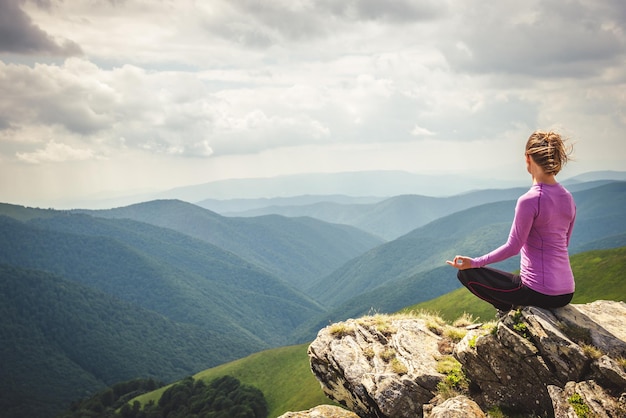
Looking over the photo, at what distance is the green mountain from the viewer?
115m

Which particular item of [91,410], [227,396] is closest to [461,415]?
[227,396]

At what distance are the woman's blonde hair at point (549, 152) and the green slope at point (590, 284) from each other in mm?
95232

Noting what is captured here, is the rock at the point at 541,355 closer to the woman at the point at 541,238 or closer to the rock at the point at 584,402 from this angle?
the rock at the point at 584,402

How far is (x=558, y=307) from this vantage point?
12180 millimetres

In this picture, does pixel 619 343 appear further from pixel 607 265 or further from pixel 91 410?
pixel 91 410

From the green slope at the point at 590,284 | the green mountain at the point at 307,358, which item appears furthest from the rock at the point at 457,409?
the green slope at the point at 590,284

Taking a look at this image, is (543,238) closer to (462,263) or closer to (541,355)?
(462,263)

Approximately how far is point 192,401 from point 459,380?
15492cm

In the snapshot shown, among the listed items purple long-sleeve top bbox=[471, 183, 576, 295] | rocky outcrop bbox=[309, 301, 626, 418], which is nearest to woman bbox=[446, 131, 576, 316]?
purple long-sleeve top bbox=[471, 183, 576, 295]

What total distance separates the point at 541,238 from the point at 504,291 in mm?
1897

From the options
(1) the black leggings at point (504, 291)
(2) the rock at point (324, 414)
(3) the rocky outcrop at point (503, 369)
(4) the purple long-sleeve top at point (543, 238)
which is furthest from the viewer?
(2) the rock at point (324, 414)

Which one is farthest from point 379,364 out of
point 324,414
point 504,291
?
Result: point 504,291

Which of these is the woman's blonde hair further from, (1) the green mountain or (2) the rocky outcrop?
→ (1) the green mountain

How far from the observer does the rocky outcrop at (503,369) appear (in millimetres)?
10492
